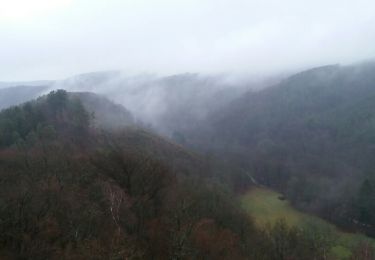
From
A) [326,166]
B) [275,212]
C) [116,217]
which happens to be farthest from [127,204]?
[326,166]

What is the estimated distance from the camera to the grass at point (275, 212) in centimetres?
7738

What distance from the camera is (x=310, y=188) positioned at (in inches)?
3994

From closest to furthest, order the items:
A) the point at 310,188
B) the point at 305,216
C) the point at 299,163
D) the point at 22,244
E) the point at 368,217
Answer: the point at 22,244 < the point at 368,217 < the point at 305,216 < the point at 310,188 < the point at 299,163

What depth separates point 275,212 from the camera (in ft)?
307

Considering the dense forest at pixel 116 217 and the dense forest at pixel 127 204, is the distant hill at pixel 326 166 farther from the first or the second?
the dense forest at pixel 116 217

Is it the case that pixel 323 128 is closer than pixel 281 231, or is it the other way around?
pixel 281 231

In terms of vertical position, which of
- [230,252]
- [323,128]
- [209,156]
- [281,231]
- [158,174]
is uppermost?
[158,174]

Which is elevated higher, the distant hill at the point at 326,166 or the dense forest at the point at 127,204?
the dense forest at the point at 127,204

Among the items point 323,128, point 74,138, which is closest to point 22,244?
point 74,138

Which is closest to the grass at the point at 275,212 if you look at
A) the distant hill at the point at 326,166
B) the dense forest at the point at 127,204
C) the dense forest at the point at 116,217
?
the dense forest at the point at 127,204

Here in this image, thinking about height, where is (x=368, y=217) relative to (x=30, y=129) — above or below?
below

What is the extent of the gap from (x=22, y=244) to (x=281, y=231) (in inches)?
1184

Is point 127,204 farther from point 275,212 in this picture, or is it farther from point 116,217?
point 275,212

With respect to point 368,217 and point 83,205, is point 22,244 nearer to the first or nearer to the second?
point 83,205
